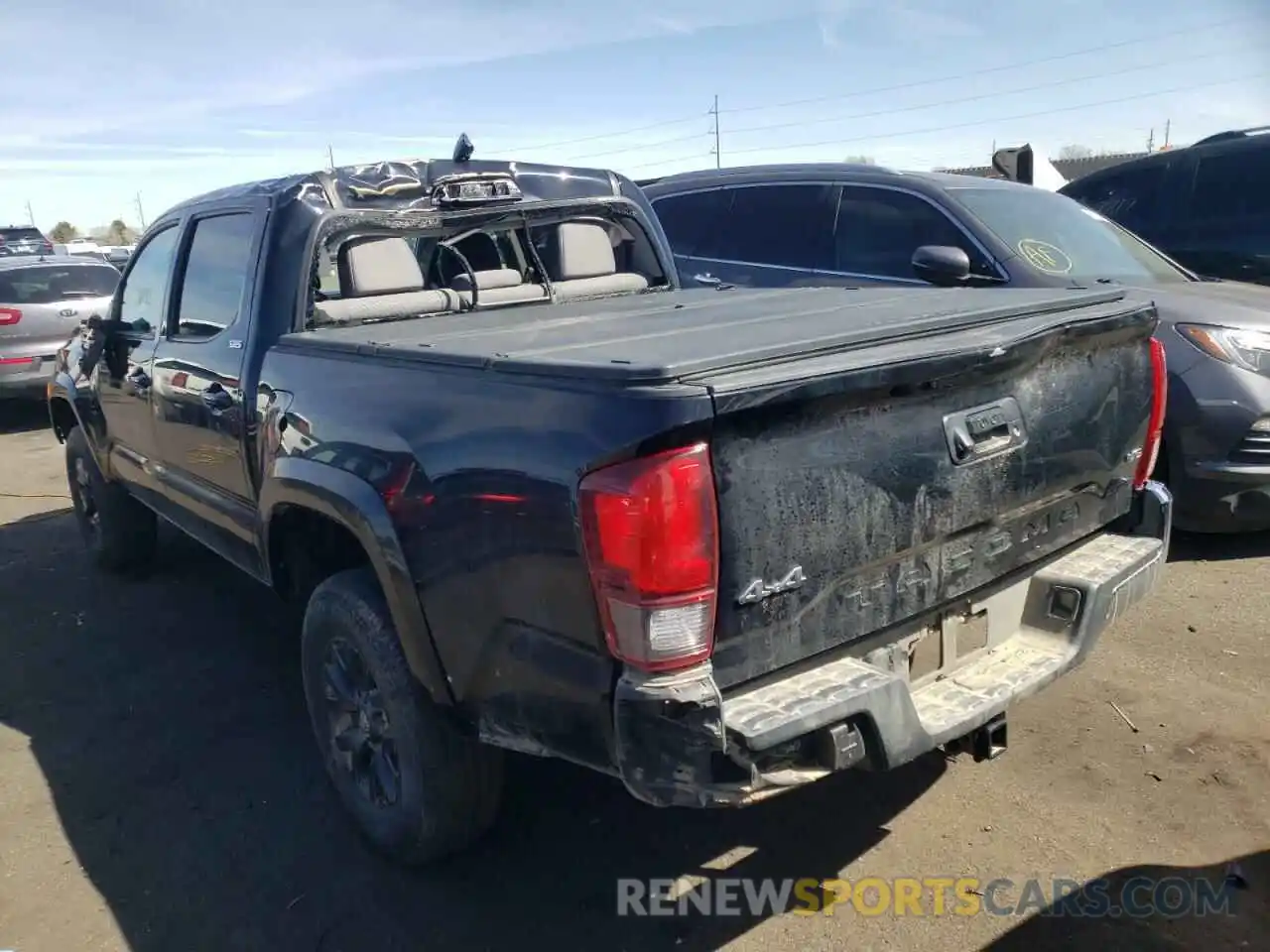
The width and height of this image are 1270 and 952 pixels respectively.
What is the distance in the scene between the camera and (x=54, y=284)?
35.6 ft

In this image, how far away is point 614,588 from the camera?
204cm

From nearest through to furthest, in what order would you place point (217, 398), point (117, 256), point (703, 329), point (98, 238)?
point (703, 329)
point (217, 398)
point (117, 256)
point (98, 238)

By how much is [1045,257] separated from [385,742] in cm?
436

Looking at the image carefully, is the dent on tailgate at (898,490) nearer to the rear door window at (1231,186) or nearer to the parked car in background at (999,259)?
the parked car in background at (999,259)

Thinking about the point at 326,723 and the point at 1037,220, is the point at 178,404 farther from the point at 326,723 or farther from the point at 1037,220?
the point at 1037,220

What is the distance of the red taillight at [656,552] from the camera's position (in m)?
1.98

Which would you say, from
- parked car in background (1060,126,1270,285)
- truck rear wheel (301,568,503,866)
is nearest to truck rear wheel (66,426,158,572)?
truck rear wheel (301,568,503,866)

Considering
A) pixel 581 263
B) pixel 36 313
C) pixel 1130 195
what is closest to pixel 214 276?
pixel 581 263

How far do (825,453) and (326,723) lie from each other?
1880mm

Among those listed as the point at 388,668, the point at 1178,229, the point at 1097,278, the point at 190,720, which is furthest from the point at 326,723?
the point at 1178,229

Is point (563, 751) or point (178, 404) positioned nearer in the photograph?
point (563, 751)

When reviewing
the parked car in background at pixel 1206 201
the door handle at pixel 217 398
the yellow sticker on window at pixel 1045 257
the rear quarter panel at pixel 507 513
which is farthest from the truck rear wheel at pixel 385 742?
the parked car in background at pixel 1206 201

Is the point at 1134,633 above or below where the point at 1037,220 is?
below

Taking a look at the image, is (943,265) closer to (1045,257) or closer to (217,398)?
(1045,257)
